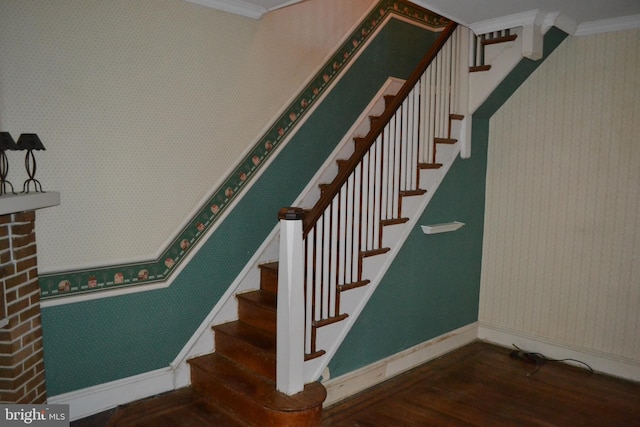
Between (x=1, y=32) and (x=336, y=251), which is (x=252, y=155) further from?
(x=1, y=32)

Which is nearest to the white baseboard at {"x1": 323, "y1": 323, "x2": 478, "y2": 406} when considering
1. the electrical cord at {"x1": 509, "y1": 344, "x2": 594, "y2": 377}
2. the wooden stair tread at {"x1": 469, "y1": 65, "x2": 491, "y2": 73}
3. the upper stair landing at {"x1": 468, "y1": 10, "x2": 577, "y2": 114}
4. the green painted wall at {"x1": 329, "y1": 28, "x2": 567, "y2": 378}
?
the green painted wall at {"x1": 329, "y1": 28, "x2": 567, "y2": 378}

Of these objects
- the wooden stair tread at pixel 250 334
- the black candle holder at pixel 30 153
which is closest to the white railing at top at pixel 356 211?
the wooden stair tread at pixel 250 334

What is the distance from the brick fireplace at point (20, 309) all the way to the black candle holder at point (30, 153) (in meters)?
0.15

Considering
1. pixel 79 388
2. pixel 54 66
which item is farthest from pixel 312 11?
pixel 79 388

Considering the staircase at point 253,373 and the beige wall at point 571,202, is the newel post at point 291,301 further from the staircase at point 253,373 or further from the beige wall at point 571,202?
the beige wall at point 571,202

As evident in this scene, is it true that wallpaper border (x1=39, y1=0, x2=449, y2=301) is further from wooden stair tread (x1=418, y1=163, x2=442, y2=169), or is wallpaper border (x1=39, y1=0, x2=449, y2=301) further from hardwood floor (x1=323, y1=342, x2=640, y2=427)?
hardwood floor (x1=323, y1=342, x2=640, y2=427)

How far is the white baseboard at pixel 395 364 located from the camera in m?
3.46

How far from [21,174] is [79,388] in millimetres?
1390

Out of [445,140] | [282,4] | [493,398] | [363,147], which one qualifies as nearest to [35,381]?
[363,147]

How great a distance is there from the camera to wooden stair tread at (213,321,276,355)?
130 inches

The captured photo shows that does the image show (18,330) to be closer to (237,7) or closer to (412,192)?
(237,7)

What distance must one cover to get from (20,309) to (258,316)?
1.55 meters

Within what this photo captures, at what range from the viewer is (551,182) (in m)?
4.30

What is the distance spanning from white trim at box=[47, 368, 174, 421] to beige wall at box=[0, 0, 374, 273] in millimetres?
827
